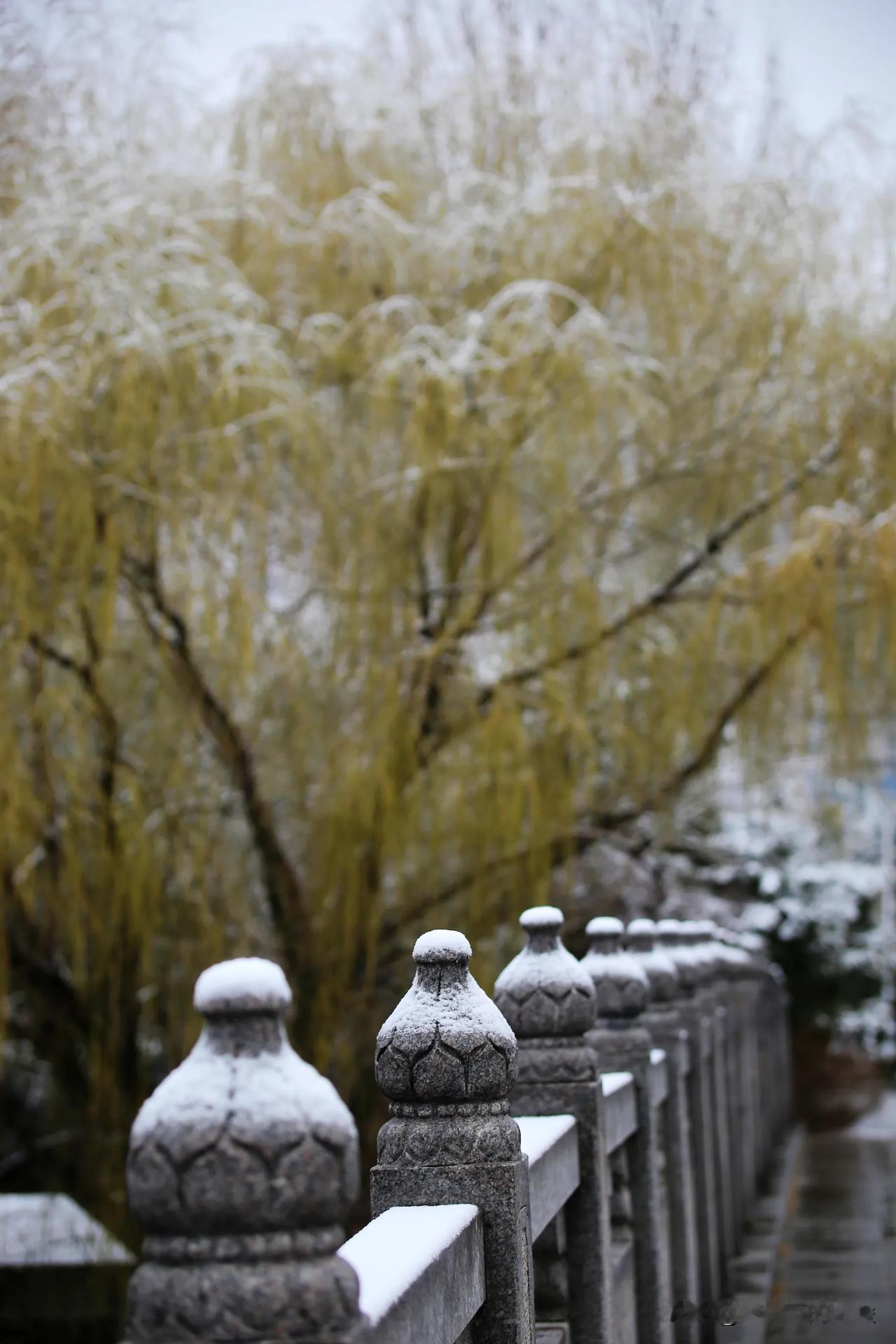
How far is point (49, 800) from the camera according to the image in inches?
259

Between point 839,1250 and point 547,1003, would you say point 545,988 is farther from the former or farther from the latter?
point 839,1250

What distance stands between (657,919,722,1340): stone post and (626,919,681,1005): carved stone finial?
1.41ft

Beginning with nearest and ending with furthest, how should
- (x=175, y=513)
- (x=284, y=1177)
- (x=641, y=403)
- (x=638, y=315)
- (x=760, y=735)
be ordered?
1. (x=284, y=1177)
2. (x=175, y=513)
3. (x=641, y=403)
4. (x=760, y=735)
5. (x=638, y=315)

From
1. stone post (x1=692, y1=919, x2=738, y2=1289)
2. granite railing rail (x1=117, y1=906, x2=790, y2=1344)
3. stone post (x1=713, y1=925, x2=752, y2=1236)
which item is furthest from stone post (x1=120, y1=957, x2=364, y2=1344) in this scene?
stone post (x1=713, y1=925, x2=752, y2=1236)

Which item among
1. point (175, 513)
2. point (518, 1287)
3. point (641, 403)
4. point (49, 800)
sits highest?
point (641, 403)

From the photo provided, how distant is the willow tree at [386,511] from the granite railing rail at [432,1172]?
211 centimetres

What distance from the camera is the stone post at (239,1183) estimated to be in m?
1.32

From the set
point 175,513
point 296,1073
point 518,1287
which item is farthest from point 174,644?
point 296,1073

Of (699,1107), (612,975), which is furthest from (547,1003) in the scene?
(699,1107)

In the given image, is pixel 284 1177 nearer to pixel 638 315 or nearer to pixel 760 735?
pixel 760 735

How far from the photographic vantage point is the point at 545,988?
10.6 feet

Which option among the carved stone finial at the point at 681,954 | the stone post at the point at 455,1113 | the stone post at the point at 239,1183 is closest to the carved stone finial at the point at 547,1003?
the stone post at the point at 455,1113

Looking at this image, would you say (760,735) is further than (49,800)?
Yes

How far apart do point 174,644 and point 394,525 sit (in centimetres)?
104
